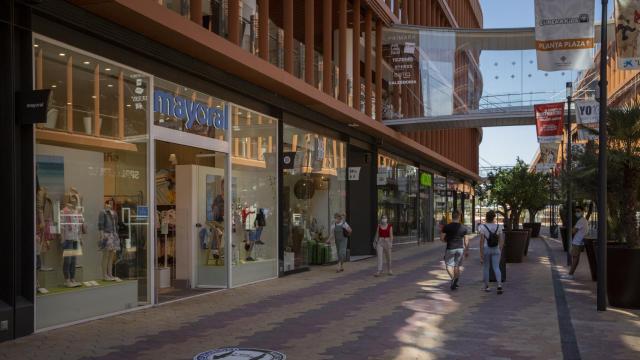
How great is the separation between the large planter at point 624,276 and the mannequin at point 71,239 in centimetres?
869

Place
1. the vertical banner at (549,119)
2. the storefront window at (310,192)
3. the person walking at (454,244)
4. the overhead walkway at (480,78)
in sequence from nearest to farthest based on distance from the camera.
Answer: the person walking at (454,244), the storefront window at (310,192), the vertical banner at (549,119), the overhead walkway at (480,78)

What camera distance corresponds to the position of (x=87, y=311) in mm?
9703

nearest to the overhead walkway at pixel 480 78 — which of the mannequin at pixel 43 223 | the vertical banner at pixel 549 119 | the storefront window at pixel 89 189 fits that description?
the vertical banner at pixel 549 119

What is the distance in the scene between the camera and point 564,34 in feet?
38.7

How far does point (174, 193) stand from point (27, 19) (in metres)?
6.67

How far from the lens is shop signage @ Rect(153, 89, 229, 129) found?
38.1 ft

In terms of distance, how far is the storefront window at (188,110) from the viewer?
11.6 meters

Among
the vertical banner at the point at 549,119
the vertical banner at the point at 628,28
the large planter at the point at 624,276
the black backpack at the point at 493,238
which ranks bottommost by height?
the large planter at the point at 624,276

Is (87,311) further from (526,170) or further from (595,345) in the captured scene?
(526,170)

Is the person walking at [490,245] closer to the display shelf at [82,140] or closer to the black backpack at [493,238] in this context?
the black backpack at [493,238]

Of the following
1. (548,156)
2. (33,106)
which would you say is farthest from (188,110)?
(548,156)

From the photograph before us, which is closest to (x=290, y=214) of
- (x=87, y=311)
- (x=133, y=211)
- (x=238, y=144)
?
(x=238, y=144)

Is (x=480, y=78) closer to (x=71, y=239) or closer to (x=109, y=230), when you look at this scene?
(x=109, y=230)

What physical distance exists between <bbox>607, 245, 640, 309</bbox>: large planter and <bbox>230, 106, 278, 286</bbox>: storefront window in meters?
7.65
